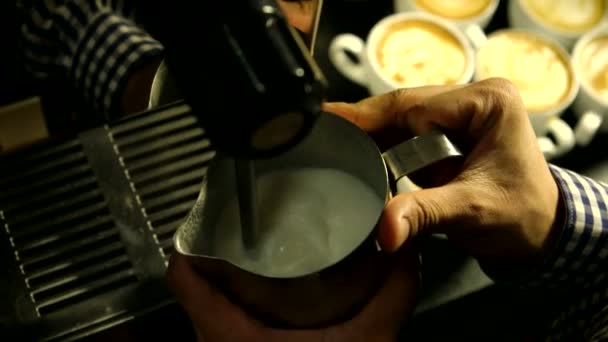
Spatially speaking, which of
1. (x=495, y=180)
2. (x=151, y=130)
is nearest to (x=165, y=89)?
(x=151, y=130)

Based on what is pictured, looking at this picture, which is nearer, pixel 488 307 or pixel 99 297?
pixel 99 297

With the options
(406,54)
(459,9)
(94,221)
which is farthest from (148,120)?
(459,9)

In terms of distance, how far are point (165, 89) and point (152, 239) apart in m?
0.14

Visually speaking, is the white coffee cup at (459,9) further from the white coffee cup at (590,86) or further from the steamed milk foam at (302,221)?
the steamed milk foam at (302,221)

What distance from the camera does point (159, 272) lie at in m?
0.59

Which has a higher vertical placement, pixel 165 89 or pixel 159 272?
pixel 165 89

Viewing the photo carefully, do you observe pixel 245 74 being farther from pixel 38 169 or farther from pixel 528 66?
pixel 528 66

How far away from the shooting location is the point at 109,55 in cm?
79

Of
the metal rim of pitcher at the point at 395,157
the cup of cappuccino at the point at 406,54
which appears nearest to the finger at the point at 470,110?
the metal rim of pitcher at the point at 395,157

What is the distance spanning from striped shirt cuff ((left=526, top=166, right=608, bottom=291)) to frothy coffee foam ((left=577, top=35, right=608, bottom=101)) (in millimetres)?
248

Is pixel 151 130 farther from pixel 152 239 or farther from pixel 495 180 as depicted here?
pixel 495 180

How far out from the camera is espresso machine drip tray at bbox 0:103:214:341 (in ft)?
1.86

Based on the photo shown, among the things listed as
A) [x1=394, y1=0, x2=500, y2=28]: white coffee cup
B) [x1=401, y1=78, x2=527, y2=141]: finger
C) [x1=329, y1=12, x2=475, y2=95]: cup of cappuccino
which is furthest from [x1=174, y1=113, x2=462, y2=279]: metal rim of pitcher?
[x1=394, y1=0, x2=500, y2=28]: white coffee cup

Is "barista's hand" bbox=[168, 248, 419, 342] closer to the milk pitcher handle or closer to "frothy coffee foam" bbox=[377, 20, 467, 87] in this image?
the milk pitcher handle
